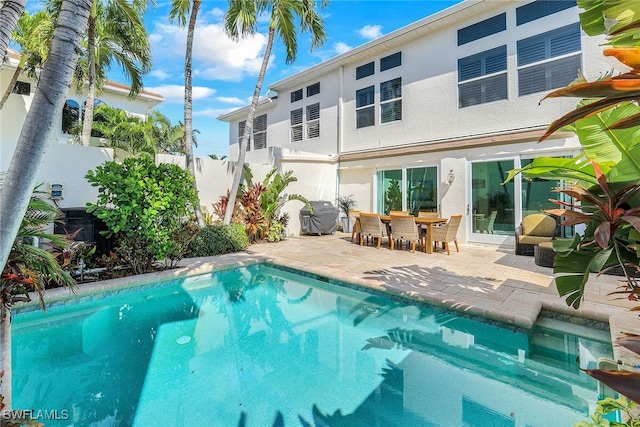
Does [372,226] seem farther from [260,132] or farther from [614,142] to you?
[260,132]

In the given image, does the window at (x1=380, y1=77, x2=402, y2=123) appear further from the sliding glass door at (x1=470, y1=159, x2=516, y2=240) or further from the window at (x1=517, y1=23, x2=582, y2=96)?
the window at (x1=517, y1=23, x2=582, y2=96)

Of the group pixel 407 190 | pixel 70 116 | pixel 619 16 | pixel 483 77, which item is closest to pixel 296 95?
pixel 407 190

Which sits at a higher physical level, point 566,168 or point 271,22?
point 271,22

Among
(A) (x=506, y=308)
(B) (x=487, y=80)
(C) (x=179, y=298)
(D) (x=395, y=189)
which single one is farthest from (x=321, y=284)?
(B) (x=487, y=80)

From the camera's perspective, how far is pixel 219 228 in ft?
33.1

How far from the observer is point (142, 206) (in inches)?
269

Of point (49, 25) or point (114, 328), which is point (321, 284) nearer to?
point (114, 328)

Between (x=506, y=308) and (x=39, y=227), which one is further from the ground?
(x=39, y=227)

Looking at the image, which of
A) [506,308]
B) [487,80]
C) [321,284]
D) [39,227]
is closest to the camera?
[39,227]

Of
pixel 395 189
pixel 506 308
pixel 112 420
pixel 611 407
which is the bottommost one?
pixel 112 420

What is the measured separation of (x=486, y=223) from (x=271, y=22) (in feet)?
34.2

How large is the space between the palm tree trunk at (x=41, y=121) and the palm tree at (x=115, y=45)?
10.8 metres

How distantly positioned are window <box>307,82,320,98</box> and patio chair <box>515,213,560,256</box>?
38.5 ft

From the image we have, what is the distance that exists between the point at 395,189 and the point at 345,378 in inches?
411
